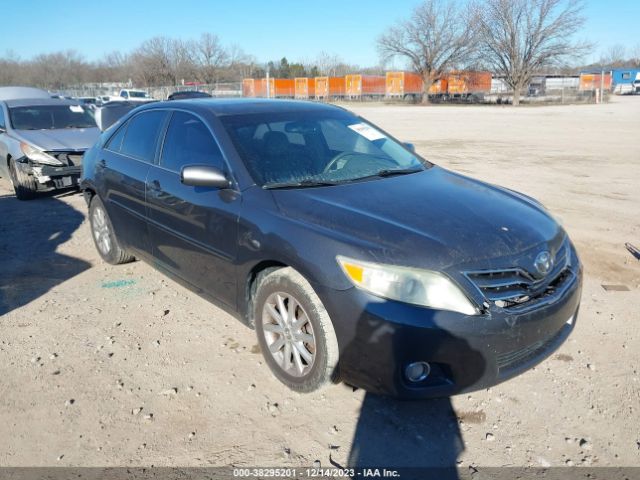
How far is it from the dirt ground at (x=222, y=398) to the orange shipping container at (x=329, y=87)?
63603 mm

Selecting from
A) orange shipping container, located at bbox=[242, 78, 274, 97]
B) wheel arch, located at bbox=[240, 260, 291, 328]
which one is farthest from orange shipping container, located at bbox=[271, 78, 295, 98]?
wheel arch, located at bbox=[240, 260, 291, 328]

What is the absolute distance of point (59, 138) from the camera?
877 cm

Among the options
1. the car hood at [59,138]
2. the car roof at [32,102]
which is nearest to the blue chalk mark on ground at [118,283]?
the car hood at [59,138]

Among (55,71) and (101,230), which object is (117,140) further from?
(55,71)

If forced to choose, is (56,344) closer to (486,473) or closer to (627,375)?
(486,473)

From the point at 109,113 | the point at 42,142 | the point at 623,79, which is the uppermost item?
the point at 623,79

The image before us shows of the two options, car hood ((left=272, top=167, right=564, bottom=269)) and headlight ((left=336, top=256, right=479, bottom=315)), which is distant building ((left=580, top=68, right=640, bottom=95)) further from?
headlight ((left=336, top=256, right=479, bottom=315))

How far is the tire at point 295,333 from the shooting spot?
2.78 m

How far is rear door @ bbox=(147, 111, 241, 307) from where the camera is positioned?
11.1 feet

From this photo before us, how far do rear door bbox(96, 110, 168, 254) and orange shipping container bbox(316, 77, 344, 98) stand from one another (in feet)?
207

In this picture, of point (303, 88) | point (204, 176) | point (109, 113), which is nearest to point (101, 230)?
point (204, 176)

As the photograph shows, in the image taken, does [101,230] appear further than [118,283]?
Yes

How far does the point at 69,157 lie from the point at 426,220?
741cm

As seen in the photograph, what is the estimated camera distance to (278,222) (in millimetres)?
3010
